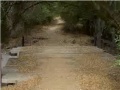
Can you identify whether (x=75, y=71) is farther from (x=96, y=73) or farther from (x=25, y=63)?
(x=25, y=63)

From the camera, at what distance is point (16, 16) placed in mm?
9555

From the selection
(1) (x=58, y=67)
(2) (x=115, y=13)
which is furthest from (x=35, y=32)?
(2) (x=115, y=13)

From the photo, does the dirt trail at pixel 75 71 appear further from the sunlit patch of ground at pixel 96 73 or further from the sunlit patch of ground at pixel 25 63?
the sunlit patch of ground at pixel 25 63

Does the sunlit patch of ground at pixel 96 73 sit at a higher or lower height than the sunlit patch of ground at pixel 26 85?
lower

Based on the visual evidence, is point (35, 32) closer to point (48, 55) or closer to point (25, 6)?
point (48, 55)

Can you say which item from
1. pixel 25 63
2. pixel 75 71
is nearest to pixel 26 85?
pixel 75 71

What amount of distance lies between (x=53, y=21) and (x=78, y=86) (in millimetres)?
21750

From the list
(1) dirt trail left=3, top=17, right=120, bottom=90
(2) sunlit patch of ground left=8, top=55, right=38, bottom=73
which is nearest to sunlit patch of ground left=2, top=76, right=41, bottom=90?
(1) dirt trail left=3, top=17, right=120, bottom=90

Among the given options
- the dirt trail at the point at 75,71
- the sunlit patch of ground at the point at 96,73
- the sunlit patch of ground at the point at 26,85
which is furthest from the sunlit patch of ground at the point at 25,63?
the sunlit patch of ground at the point at 96,73

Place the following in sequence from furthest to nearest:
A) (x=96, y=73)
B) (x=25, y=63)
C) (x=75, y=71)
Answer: (x=25, y=63)
(x=75, y=71)
(x=96, y=73)

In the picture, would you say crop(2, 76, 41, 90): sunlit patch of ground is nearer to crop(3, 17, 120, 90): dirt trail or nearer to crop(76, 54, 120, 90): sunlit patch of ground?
crop(3, 17, 120, 90): dirt trail

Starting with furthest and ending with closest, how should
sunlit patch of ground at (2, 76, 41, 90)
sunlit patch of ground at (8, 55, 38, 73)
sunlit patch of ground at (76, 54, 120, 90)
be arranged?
sunlit patch of ground at (8, 55, 38, 73)
sunlit patch of ground at (76, 54, 120, 90)
sunlit patch of ground at (2, 76, 41, 90)

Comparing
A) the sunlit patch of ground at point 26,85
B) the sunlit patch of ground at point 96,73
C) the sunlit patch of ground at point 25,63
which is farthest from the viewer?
the sunlit patch of ground at point 25,63

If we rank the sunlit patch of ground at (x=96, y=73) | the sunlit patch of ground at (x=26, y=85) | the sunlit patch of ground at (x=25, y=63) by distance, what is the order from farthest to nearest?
the sunlit patch of ground at (x=25, y=63) < the sunlit patch of ground at (x=96, y=73) < the sunlit patch of ground at (x=26, y=85)
